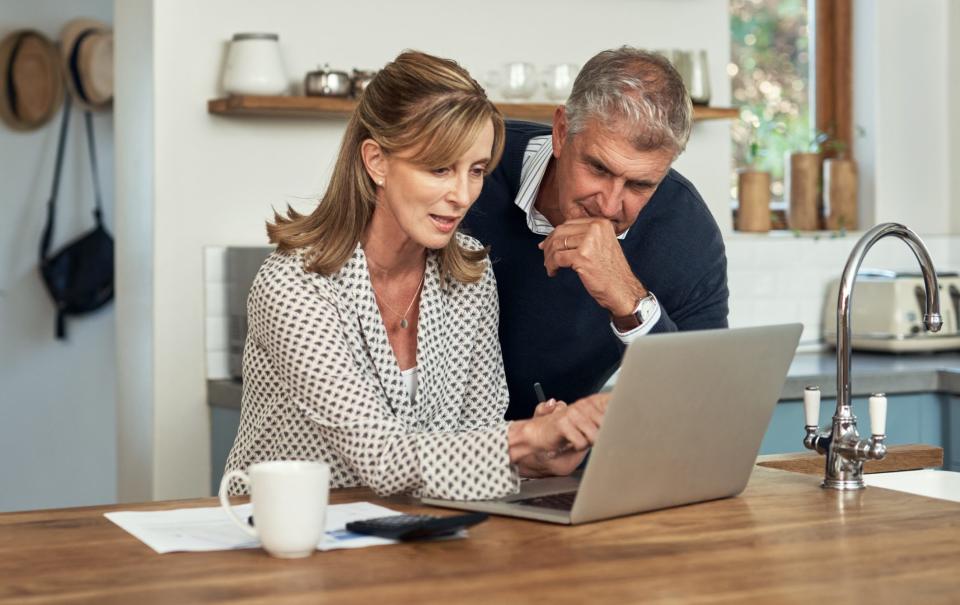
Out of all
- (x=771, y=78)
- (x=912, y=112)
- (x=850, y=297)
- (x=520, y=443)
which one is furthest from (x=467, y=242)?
(x=912, y=112)

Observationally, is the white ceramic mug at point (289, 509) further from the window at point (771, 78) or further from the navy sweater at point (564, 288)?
the window at point (771, 78)

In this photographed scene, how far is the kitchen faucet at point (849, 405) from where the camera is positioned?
1924 millimetres

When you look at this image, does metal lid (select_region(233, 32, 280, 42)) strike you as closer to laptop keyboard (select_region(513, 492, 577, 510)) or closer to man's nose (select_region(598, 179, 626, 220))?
man's nose (select_region(598, 179, 626, 220))

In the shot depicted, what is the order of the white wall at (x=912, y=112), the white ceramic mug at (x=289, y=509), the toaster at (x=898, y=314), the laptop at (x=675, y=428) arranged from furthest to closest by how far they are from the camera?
1. the white wall at (x=912, y=112)
2. the toaster at (x=898, y=314)
3. the laptop at (x=675, y=428)
4. the white ceramic mug at (x=289, y=509)

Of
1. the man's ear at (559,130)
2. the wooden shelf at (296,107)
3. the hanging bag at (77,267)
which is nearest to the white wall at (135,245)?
the wooden shelf at (296,107)

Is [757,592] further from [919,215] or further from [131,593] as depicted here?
[919,215]

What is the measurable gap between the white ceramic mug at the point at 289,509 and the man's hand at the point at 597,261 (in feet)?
2.44

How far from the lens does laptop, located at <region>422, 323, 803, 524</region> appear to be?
1.64 metres

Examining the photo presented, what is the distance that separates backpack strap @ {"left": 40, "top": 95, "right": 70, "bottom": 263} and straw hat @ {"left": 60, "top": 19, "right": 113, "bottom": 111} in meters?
0.09

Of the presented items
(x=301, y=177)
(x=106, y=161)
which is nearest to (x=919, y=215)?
(x=301, y=177)

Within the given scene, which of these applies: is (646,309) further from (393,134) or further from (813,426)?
(393,134)

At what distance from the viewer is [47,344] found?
5277 mm

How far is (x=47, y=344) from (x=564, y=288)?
330 cm

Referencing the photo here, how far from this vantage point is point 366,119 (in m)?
2.09
